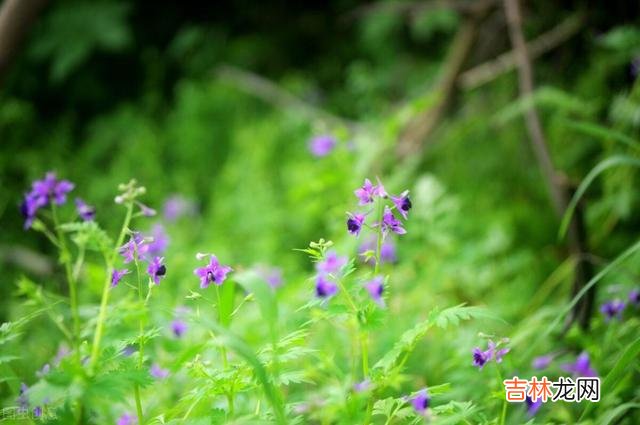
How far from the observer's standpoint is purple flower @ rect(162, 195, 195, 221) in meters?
3.66

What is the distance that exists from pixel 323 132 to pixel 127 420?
2.04m

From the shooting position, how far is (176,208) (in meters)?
3.67

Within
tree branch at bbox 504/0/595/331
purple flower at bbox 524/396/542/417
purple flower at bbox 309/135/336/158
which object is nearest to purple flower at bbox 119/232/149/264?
purple flower at bbox 524/396/542/417

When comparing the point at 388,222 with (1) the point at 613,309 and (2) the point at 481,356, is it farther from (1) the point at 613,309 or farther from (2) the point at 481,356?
(1) the point at 613,309

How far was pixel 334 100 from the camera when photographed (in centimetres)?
486

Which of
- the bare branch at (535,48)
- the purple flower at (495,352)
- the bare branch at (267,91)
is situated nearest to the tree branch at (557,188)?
the bare branch at (535,48)

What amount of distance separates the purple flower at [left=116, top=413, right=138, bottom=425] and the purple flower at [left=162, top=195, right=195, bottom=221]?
2200 millimetres

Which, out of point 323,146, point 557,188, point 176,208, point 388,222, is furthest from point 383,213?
point 176,208

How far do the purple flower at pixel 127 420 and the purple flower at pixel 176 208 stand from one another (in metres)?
2.20

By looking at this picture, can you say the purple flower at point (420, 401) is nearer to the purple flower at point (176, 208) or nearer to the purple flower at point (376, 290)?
the purple flower at point (376, 290)

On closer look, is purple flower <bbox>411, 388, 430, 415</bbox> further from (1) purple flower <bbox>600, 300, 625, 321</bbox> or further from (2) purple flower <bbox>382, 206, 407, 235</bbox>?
(1) purple flower <bbox>600, 300, 625, 321</bbox>

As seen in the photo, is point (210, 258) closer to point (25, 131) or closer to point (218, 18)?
point (25, 131)

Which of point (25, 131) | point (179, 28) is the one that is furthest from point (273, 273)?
point (179, 28)

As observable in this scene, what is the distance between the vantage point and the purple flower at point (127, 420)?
4.71ft
